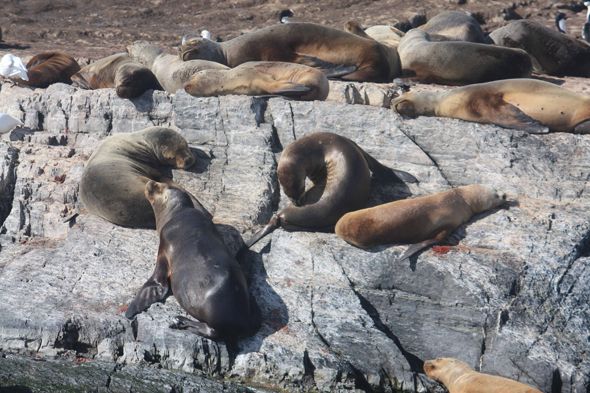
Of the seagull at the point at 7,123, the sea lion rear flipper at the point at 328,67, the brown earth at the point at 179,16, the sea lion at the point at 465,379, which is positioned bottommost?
the sea lion at the point at 465,379

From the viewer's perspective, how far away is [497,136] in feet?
19.6

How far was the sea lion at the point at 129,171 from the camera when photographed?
5441 mm

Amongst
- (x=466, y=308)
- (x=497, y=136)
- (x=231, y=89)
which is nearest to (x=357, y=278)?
(x=466, y=308)

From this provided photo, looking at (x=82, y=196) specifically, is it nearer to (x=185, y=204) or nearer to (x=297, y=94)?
(x=185, y=204)

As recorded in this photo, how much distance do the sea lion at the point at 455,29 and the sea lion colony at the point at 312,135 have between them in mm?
30

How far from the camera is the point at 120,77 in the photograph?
7324 millimetres

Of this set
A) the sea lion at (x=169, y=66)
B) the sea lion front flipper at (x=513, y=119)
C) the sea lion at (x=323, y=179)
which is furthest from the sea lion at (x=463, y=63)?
the sea lion at (x=169, y=66)

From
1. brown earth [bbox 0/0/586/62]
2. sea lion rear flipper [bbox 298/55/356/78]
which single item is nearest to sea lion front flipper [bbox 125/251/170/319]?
sea lion rear flipper [bbox 298/55/356/78]

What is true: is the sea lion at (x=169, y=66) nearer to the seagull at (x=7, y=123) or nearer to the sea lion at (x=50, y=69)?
the sea lion at (x=50, y=69)

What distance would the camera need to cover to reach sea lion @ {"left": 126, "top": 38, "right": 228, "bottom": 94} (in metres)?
7.77

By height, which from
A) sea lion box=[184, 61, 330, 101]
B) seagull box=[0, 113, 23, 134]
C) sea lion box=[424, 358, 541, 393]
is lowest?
sea lion box=[424, 358, 541, 393]

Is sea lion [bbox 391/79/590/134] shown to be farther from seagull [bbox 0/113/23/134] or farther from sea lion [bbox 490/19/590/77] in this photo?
seagull [bbox 0/113/23/134]

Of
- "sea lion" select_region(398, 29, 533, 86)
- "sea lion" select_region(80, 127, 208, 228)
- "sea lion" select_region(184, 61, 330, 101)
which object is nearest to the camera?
"sea lion" select_region(80, 127, 208, 228)

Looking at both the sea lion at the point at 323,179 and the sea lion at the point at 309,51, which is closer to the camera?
the sea lion at the point at 323,179
